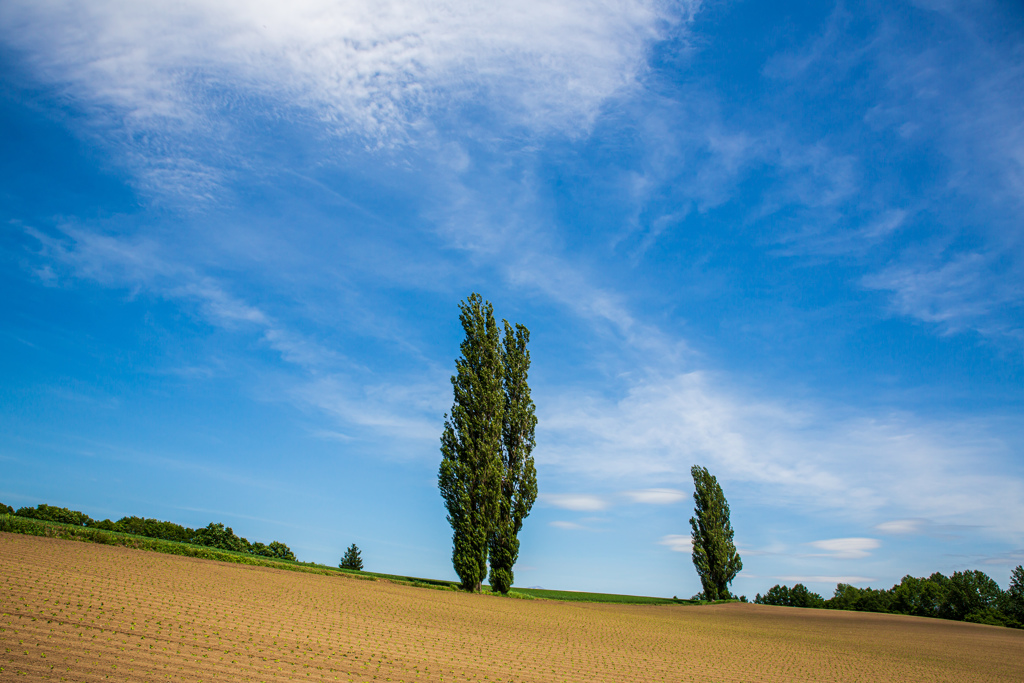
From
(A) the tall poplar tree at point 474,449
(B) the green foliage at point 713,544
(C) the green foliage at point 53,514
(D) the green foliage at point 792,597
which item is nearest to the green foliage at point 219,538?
(C) the green foliage at point 53,514

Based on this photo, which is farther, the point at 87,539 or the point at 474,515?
the point at 474,515

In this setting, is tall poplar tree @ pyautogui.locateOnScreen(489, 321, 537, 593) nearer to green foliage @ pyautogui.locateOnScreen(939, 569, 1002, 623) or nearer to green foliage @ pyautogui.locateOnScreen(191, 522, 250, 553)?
green foliage @ pyautogui.locateOnScreen(191, 522, 250, 553)

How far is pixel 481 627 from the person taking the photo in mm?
20500

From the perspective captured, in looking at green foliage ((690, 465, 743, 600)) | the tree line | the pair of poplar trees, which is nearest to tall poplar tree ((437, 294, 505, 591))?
the pair of poplar trees

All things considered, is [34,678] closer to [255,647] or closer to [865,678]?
[255,647]

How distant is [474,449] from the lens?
3522cm

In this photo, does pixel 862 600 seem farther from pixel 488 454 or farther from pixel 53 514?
pixel 53 514

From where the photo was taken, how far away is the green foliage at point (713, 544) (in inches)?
2154

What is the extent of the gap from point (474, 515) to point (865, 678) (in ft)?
69.4

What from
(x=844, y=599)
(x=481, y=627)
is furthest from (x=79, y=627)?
(x=844, y=599)

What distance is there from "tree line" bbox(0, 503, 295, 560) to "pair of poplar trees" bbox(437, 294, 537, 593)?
67.3 ft

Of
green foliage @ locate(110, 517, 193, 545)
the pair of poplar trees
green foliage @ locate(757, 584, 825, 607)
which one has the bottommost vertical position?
green foliage @ locate(757, 584, 825, 607)

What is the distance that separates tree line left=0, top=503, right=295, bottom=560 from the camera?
34469 millimetres

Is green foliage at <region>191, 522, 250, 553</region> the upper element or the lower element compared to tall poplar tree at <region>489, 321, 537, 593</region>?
lower
